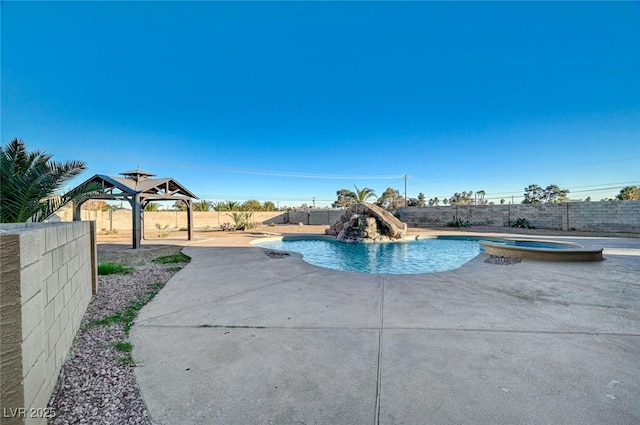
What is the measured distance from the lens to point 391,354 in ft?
8.27

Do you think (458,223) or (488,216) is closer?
(488,216)

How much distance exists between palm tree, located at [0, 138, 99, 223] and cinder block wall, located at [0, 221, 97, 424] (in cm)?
337

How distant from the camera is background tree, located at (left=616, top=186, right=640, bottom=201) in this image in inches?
824

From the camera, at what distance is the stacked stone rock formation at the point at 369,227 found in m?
13.7

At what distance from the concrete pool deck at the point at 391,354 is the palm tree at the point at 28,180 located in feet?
9.83

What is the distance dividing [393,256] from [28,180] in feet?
32.1

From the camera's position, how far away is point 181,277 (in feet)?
18.7

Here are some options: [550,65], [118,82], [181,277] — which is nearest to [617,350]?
[181,277]

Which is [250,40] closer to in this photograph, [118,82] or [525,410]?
[118,82]

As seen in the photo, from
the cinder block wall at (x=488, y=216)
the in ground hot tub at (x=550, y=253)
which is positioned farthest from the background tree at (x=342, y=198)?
the in ground hot tub at (x=550, y=253)

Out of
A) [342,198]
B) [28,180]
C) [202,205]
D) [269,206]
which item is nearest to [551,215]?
[28,180]

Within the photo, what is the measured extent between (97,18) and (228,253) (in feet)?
27.7

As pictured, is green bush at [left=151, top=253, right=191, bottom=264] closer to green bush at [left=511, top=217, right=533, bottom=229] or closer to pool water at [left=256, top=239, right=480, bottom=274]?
pool water at [left=256, top=239, right=480, bottom=274]

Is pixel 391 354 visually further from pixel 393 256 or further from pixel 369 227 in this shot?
pixel 369 227
